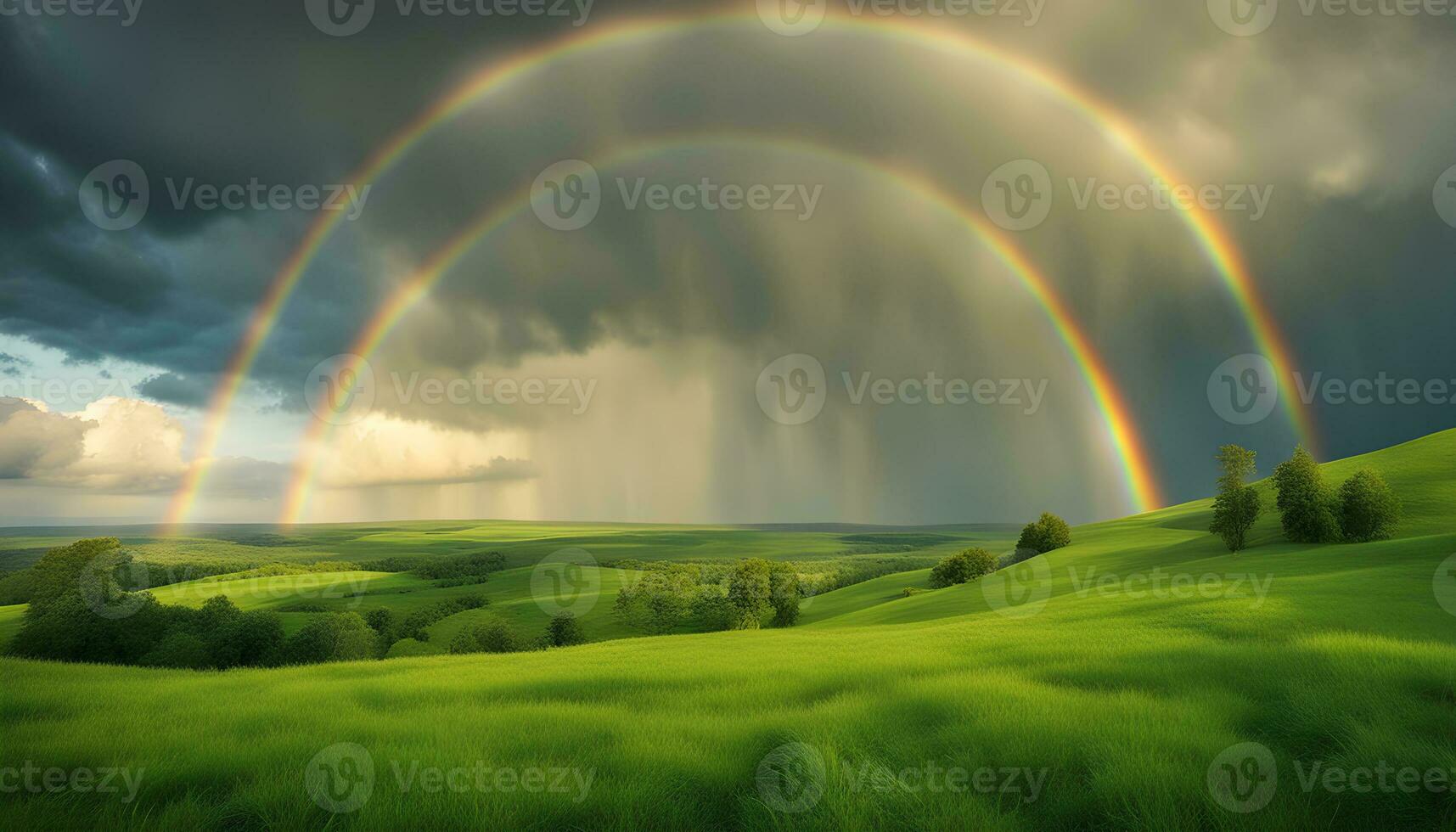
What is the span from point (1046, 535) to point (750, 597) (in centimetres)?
4108

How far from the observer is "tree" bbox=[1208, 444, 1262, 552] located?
161 ft

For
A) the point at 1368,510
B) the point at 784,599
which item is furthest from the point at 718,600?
the point at 1368,510

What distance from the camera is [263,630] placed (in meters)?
60.6

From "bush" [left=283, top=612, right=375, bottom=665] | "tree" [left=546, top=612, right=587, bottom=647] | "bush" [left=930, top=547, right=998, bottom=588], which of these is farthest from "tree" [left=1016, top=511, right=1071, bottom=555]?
"bush" [left=283, top=612, right=375, bottom=665]

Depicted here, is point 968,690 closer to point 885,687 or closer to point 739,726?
point 885,687

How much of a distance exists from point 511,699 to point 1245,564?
140 feet

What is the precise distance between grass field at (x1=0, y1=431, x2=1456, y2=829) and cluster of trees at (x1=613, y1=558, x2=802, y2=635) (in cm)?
6742

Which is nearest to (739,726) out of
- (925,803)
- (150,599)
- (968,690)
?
(925,803)

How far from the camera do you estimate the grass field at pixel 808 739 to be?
17.8 feet

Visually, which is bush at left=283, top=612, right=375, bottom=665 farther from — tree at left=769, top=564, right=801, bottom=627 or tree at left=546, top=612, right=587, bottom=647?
tree at left=769, top=564, right=801, bottom=627

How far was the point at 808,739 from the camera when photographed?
279 inches

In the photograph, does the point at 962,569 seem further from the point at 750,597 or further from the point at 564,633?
the point at 564,633

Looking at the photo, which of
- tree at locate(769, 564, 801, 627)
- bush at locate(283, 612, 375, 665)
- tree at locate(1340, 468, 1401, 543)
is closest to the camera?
tree at locate(1340, 468, 1401, 543)

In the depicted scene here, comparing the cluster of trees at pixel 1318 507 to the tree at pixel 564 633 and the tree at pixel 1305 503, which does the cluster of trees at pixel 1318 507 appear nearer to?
the tree at pixel 1305 503
